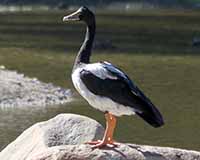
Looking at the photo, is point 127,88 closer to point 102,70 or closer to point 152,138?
point 102,70

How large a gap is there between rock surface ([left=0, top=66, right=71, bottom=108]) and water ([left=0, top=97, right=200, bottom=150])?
1.82 feet

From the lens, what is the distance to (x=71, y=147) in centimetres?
1128

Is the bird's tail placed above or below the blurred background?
above

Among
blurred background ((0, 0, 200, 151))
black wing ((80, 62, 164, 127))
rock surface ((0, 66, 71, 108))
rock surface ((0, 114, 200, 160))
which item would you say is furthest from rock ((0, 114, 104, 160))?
rock surface ((0, 66, 71, 108))

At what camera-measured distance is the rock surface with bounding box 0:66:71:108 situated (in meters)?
23.1

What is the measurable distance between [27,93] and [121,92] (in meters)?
12.9

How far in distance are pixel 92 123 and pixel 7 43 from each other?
28.0m

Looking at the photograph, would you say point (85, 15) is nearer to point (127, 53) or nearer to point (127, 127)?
point (127, 127)

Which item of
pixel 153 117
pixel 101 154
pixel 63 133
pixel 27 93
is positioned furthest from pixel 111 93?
pixel 27 93

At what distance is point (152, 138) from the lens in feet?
63.0

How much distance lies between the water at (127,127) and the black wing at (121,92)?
269 inches

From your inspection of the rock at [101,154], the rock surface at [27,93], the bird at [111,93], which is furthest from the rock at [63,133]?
the rock surface at [27,93]

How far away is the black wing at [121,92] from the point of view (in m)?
11.0

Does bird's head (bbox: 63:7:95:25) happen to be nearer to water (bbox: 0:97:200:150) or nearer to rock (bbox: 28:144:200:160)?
rock (bbox: 28:144:200:160)
